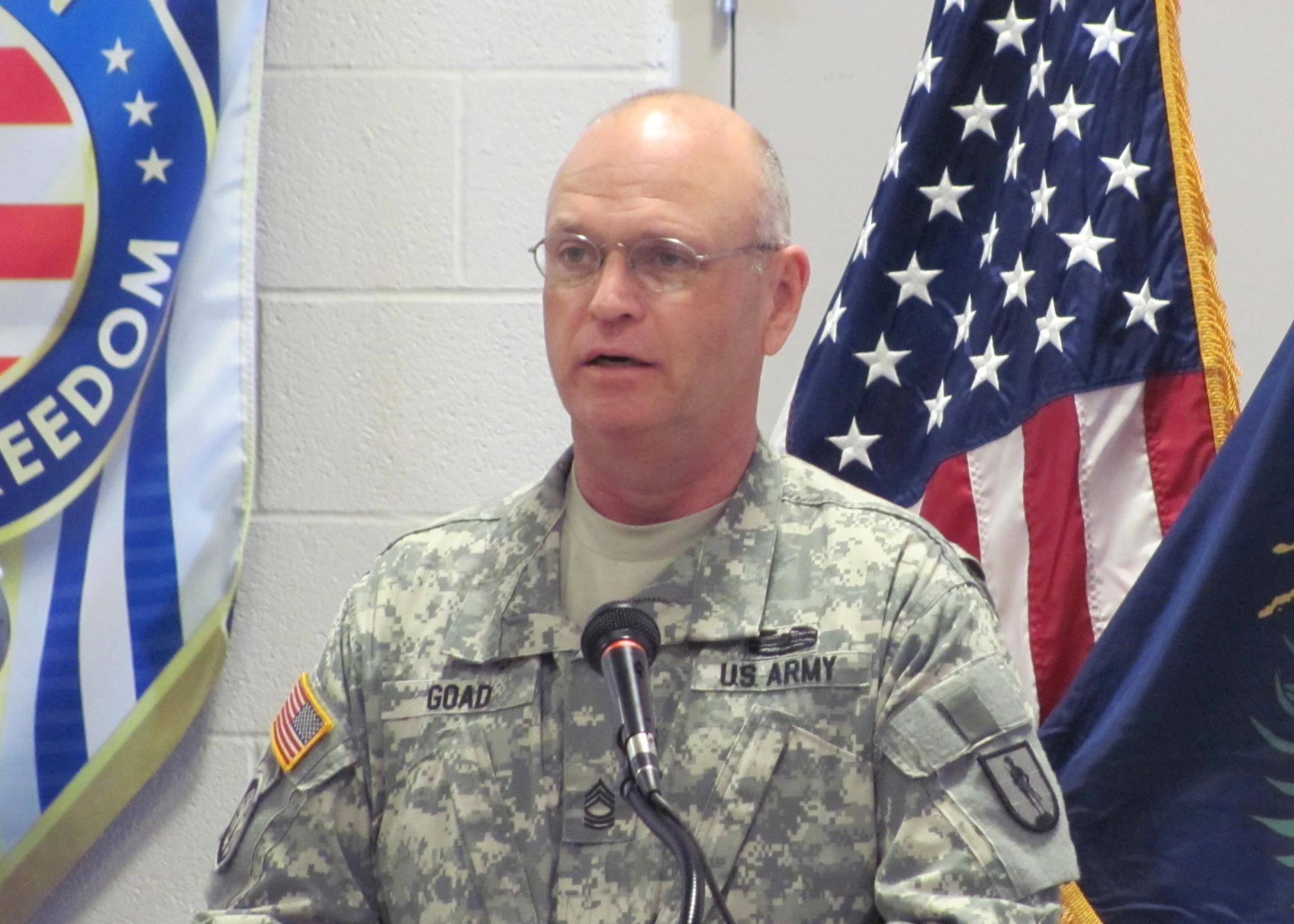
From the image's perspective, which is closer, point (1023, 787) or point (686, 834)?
point (686, 834)

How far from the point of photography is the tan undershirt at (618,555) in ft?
4.40

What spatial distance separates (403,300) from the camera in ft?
6.36

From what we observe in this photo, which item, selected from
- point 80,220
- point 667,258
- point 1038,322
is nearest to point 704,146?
point 667,258

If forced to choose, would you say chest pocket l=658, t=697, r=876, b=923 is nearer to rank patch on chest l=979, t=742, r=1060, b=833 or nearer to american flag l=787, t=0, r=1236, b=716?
rank patch on chest l=979, t=742, r=1060, b=833

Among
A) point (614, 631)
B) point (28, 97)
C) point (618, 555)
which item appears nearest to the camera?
point (614, 631)

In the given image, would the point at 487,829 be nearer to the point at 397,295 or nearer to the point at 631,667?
the point at 631,667

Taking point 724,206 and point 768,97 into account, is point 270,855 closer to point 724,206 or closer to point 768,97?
point 724,206

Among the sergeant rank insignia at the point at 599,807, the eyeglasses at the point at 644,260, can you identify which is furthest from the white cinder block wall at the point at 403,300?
the sergeant rank insignia at the point at 599,807

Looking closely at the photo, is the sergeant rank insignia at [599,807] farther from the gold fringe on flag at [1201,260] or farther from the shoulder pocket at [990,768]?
the gold fringe on flag at [1201,260]

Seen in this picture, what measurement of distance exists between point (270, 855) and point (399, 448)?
767 mm

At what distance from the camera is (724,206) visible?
1.31m

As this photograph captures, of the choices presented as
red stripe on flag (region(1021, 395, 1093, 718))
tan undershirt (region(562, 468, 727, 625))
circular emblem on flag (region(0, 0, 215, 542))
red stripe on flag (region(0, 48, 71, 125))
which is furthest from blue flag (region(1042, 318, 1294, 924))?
red stripe on flag (region(0, 48, 71, 125))

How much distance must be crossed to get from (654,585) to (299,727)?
352 millimetres

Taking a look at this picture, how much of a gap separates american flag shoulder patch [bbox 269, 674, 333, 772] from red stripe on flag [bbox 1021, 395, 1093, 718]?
78 centimetres
